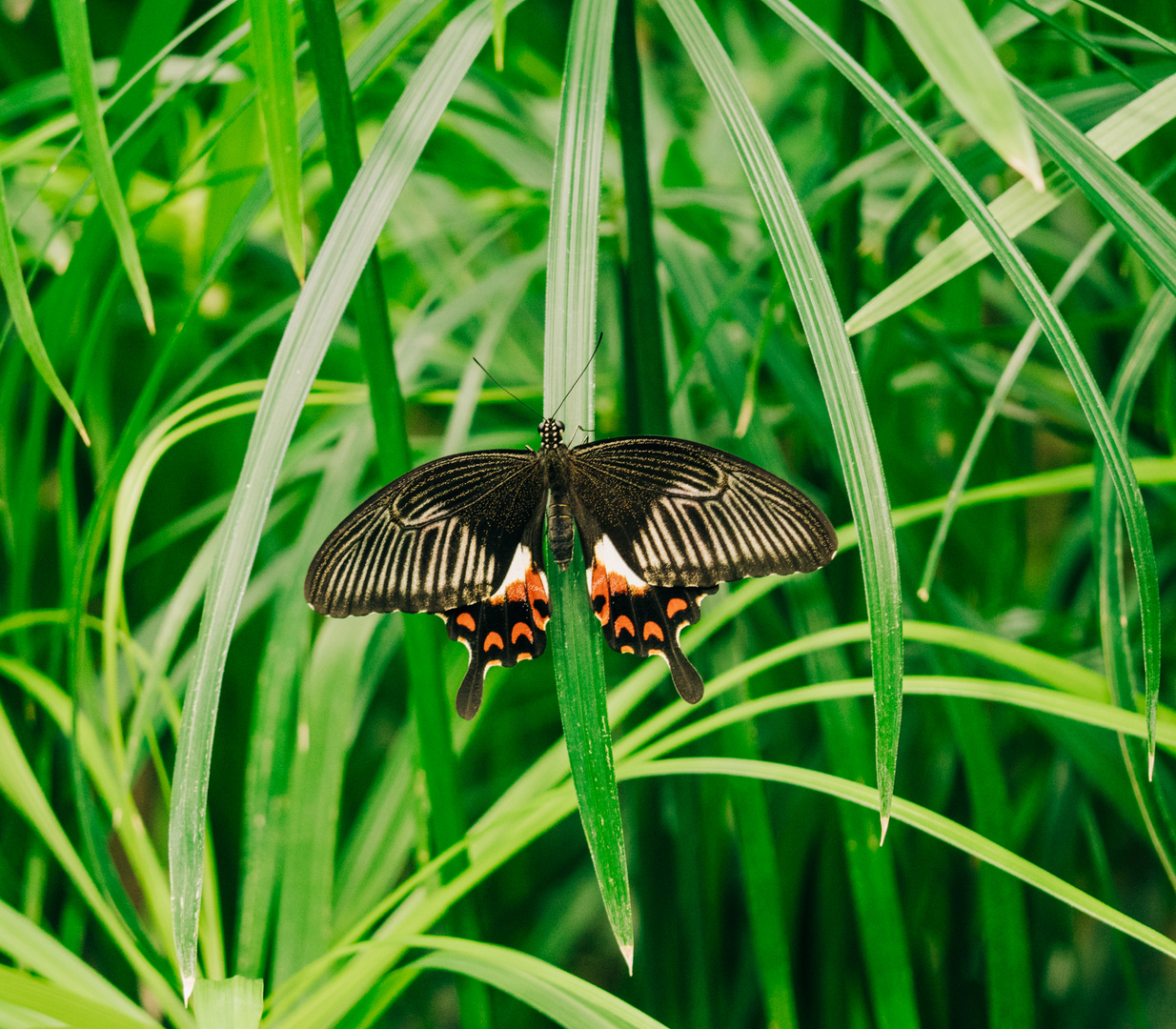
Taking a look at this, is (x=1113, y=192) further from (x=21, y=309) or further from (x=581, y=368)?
(x=21, y=309)

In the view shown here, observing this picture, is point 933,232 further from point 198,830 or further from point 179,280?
point 198,830

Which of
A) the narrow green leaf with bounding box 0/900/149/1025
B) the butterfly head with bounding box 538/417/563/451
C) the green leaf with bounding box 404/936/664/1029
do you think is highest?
the butterfly head with bounding box 538/417/563/451

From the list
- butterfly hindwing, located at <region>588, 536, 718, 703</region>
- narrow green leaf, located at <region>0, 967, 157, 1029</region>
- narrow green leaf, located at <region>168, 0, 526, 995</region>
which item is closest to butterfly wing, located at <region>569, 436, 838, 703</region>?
butterfly hindwing, located at <region>588, 536, 718, 703</region>

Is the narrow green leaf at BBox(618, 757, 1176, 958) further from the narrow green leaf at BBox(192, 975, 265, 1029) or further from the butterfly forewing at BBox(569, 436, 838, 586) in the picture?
the narrow green leaf at BBox(192, 975, 265, 1029)

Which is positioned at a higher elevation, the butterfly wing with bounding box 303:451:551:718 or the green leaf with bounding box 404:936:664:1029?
the butterfly wing with bounding box 303:451:551:718

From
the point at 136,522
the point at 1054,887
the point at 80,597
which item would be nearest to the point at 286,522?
the point at 136,522

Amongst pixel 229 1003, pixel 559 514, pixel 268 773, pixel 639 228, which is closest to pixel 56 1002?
pixel 229 1003

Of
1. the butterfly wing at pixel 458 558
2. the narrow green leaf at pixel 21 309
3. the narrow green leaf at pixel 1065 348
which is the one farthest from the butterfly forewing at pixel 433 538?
the narrow green leaf at pixel 1065 348
